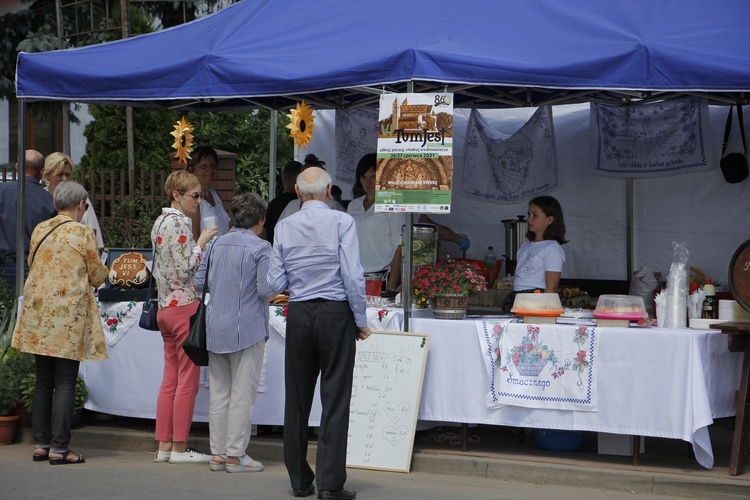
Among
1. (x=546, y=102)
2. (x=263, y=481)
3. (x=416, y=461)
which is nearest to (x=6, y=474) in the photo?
(x=263, y=481)

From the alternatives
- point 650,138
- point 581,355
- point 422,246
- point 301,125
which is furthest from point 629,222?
point 301,125

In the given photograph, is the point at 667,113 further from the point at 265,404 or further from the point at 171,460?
the point at 171,460

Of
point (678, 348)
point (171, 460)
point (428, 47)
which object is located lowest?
point (171, 460)

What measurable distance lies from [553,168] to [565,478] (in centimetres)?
378

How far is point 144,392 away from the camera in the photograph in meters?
8.37

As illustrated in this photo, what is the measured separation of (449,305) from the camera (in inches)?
301

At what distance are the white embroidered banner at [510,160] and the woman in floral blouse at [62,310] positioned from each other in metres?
4.04

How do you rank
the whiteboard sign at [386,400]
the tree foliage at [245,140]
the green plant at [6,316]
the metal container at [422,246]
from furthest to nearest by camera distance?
the tree foliage at [245,140], the green plant at [6,316], the metal container at [422,246], the whiteboard sign at [386,400]

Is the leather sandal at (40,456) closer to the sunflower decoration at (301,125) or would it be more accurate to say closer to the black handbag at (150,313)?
the black handbag at (150,313)

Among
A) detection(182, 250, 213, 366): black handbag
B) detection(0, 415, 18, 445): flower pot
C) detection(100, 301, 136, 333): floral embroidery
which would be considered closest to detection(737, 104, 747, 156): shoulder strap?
detection(182, 250, 213, 366): black handbag

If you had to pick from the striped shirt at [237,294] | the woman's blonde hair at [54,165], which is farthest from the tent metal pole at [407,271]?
the woman's blonde hair at [54,165]

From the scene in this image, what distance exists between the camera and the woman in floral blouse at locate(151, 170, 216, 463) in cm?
746

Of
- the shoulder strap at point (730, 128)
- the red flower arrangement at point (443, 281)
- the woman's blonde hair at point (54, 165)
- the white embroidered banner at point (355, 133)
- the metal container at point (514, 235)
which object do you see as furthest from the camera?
the white embroidered banner at point (355, 133)

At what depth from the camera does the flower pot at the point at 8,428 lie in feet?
27.6
